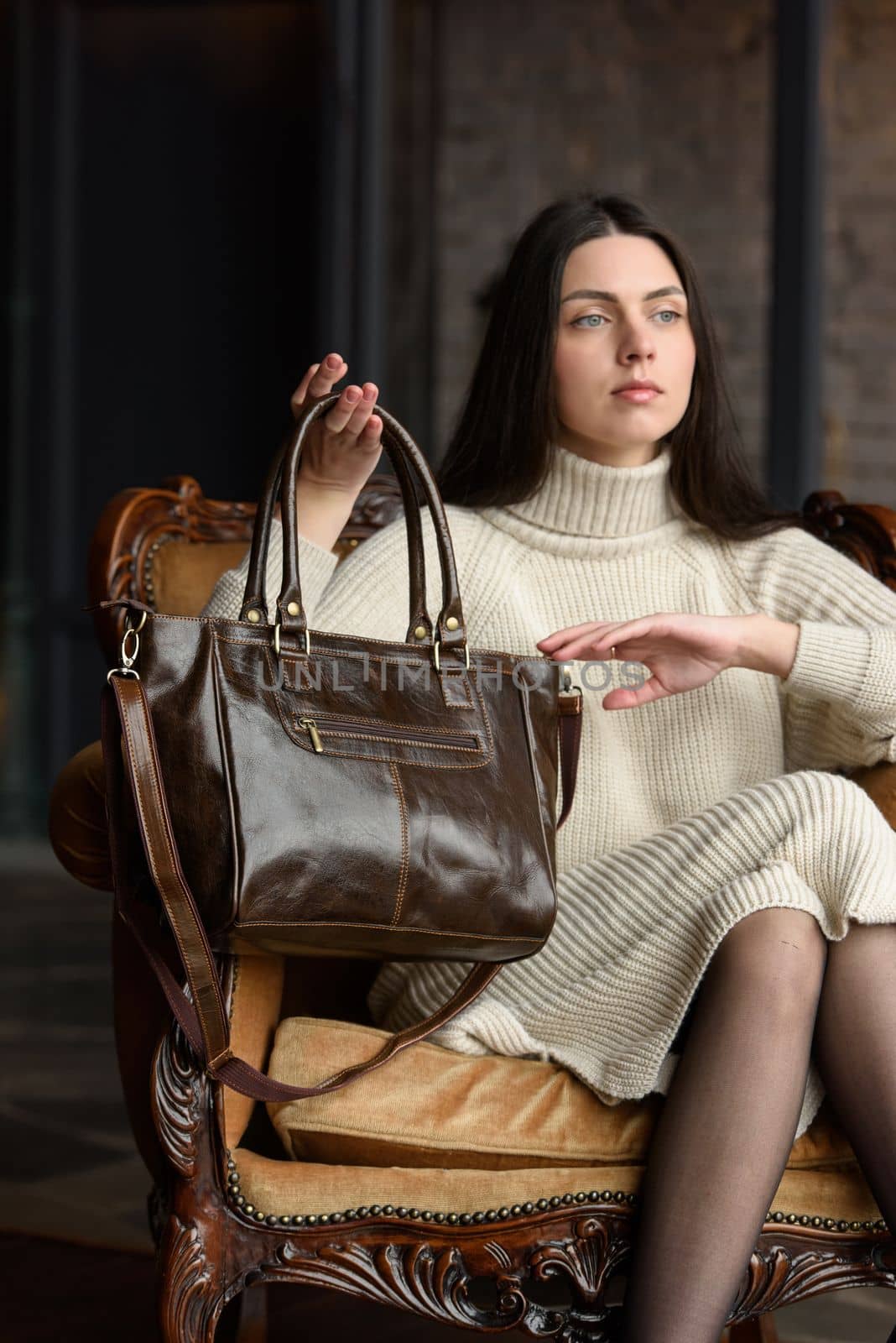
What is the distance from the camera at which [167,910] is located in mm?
1220

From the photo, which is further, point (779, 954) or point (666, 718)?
point (666, 718)

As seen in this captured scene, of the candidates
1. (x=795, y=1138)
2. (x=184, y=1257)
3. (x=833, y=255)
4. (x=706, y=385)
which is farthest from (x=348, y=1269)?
(x=833, y=255)

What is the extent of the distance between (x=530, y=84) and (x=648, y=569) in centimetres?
420

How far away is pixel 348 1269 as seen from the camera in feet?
4.31

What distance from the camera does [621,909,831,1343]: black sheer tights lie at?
1.24 metres

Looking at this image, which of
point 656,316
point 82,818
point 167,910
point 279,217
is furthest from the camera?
→ point 279,217

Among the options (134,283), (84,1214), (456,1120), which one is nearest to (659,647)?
(456,1120)

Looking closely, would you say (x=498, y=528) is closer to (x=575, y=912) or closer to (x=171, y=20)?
(x=575, y=912)

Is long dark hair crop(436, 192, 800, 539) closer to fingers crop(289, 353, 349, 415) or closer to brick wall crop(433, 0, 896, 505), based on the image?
fingers crop(289, 353, 349, 415)

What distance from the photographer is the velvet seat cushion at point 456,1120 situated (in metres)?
1.34

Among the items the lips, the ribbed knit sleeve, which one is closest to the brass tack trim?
the ribbed knit sleeve

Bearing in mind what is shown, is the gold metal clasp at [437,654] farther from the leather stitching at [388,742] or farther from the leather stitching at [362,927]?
the leather stitching at [362,927]

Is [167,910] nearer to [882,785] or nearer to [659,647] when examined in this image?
[659,647]

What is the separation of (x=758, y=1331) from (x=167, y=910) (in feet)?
3.21
